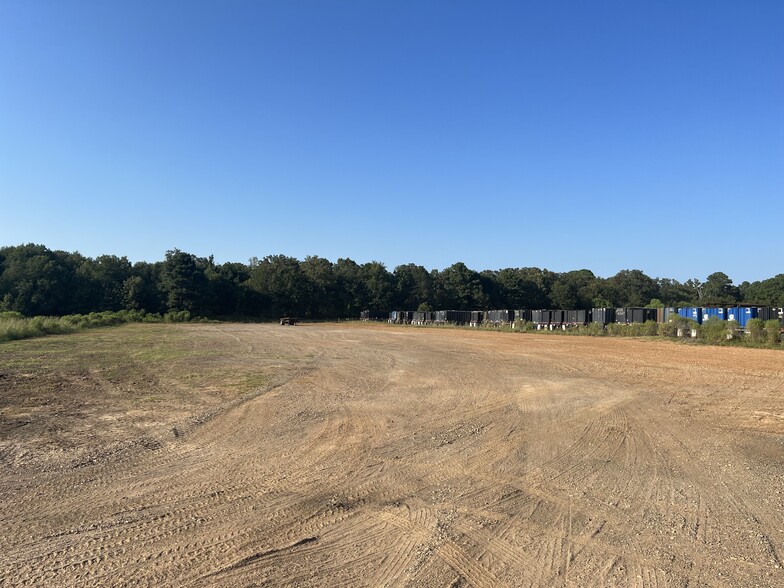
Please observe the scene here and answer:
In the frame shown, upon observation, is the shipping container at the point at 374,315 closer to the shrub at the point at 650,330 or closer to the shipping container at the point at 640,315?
the shipping container at the point at 640,315

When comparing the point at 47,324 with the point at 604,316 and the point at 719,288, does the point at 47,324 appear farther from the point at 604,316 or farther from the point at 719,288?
the point at 719,288

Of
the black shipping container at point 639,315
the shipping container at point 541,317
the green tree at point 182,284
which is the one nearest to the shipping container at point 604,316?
the black shipping container at point 639,315

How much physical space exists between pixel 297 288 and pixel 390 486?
90.4 meters

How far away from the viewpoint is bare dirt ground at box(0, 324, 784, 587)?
3.91 meters

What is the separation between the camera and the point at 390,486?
571cm

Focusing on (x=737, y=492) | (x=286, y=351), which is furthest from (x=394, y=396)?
(x=286, y=351)

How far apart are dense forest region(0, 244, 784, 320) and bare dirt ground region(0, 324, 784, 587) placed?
59049 mm

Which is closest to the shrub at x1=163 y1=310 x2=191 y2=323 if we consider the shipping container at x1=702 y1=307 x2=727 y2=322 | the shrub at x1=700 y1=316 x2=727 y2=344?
the shipping container at x1=702 y1=307 x2=727 y2=322

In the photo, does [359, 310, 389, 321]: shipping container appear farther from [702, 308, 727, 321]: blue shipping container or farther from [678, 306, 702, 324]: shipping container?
[702, 308, 727, 321]: blue shipping container

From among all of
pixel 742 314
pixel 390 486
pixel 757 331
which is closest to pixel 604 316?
pixel 742 314

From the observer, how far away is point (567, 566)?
13.0 ft

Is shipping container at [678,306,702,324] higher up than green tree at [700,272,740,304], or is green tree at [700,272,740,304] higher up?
green tree at [700,272,740,304]

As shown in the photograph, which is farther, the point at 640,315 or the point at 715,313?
the point at 640,315

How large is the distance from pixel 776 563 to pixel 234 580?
13.9 feet
